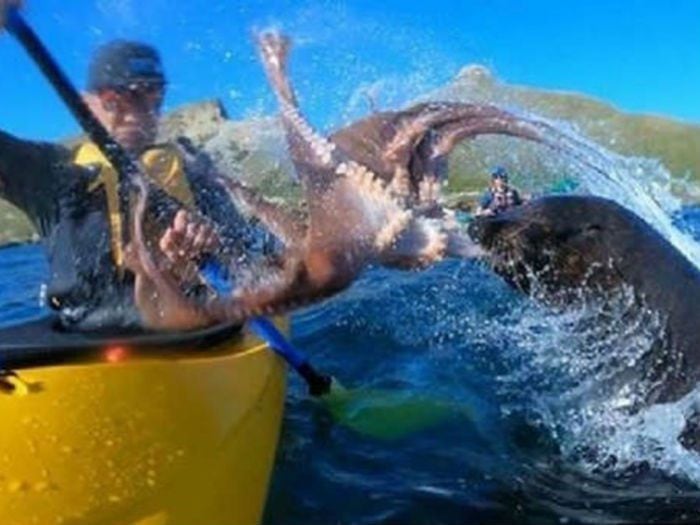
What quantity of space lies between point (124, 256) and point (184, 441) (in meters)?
1.10

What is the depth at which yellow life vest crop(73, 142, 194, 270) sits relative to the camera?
6109 mm

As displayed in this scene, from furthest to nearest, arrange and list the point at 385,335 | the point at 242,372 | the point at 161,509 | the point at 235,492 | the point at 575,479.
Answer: the point at 385,335, the point at 575,479, the point at 242,372, the point at 235,492, the point at 161,509

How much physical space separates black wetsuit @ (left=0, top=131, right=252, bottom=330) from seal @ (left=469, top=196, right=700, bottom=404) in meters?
1.71

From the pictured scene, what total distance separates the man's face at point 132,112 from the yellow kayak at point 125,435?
1454 millimetres

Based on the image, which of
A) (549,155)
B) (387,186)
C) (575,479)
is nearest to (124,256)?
(387,186)

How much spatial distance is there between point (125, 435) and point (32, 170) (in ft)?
8.25

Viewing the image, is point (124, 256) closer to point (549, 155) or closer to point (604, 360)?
point (549, 155)

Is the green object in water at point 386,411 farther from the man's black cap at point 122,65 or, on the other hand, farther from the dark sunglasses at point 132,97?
the man's black cap at point 122,65

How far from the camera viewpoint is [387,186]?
4.67 m

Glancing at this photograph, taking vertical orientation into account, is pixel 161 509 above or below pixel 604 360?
below

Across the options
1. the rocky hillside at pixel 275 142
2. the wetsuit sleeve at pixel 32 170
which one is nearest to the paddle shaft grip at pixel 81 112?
the rocky hillside at pixel 275 142

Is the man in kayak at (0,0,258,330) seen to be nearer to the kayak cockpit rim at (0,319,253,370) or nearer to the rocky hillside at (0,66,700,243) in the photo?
the rocky hillside at (0,66,700,243)

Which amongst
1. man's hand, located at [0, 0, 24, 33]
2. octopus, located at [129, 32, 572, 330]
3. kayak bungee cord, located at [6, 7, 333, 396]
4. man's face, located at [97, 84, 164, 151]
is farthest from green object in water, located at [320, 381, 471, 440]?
man's hand, located at [0, 0, 24, 33]

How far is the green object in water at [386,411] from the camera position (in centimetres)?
750
